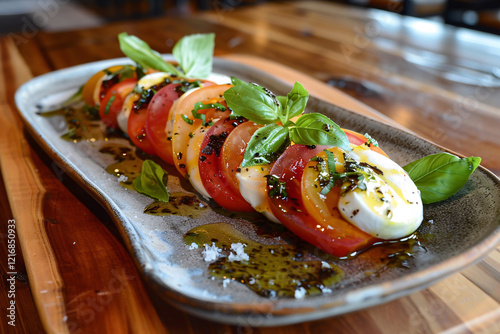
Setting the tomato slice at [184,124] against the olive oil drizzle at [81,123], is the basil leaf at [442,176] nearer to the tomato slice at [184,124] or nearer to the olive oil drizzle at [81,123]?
the tomato slice at [184,124]

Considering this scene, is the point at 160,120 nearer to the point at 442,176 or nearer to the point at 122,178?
the point at 122,178

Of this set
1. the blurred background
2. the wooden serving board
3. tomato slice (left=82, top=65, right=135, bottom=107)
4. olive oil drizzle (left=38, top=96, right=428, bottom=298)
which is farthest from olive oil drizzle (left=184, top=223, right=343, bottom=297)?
the blurred background

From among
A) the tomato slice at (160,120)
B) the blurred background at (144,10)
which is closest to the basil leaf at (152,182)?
the tomato slice at (160,120)

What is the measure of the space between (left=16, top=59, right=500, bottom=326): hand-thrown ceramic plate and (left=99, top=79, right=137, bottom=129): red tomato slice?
0.32m

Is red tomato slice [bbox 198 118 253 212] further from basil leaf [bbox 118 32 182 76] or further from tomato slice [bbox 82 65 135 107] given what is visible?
tomato slice [bbox 82 65 135 107]

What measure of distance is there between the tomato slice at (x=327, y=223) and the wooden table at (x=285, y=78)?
A: 0.73ft

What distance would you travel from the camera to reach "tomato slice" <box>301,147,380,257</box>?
142 centimetres

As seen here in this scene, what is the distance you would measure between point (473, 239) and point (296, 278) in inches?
22.0

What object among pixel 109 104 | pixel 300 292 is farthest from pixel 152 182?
pixel 300 292

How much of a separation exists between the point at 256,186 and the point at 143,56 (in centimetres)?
127

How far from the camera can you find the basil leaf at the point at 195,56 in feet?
8.04

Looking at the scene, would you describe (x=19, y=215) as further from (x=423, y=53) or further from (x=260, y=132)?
(x=423, y=53)

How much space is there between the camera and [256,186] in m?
1.59

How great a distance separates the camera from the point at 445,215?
1585 millimetres
